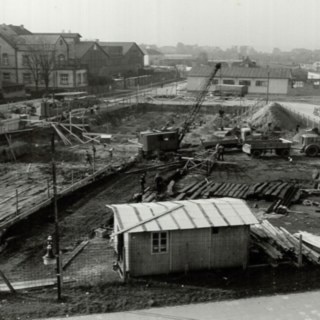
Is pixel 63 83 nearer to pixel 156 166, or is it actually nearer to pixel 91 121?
pixel 91 121

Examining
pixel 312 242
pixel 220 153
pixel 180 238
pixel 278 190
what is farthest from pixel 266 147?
pixel 180 238

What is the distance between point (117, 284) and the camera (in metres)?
17.3

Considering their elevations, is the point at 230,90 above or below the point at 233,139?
above

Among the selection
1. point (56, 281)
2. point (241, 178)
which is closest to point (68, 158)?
point (241, 178)

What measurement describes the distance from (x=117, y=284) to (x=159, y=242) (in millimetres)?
1922

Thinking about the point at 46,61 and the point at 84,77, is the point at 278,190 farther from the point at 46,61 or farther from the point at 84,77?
the point at 84,77

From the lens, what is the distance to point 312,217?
26344 millimetres

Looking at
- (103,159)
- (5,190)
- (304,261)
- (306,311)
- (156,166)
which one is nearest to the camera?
(306,311)

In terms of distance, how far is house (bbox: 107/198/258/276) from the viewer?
17703mm

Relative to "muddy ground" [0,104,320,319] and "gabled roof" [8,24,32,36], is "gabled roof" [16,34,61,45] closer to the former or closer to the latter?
"gabled roof" [8,24,32,36]

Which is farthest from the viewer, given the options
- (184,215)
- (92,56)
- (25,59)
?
(92,56)

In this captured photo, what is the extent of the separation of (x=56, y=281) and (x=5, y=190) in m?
15.6

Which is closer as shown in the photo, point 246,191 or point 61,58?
point 246,191

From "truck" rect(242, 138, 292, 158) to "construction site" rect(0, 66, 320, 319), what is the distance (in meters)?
0.08
